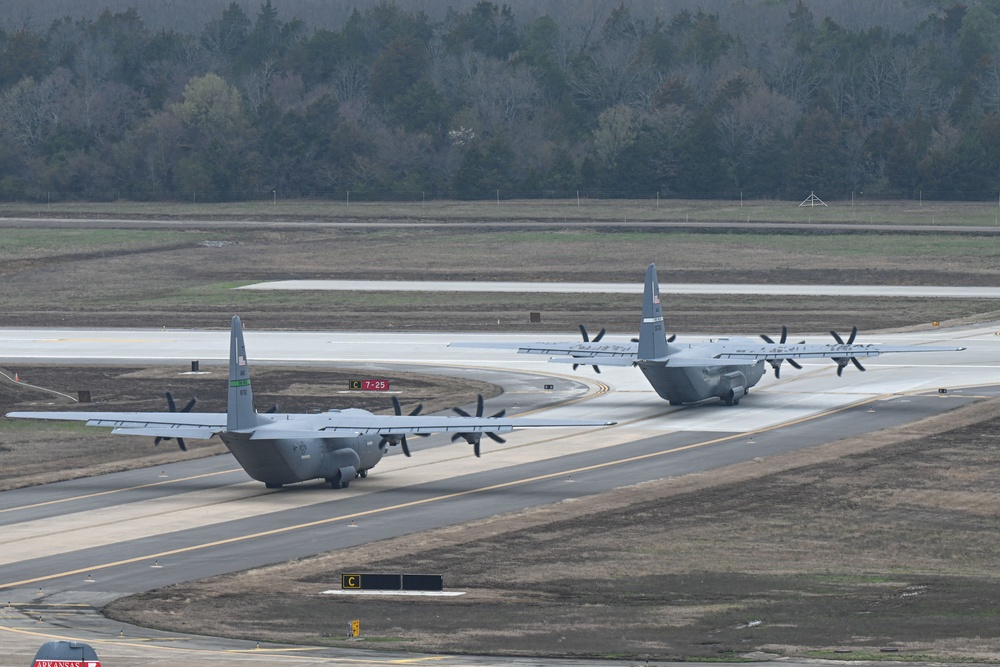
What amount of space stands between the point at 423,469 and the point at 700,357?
639 inches

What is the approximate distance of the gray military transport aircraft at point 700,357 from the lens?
63906 mm

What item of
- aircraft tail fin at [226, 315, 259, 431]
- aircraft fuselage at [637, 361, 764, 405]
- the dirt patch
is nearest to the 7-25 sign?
aircraft fuselage at [637, 361, 764, 405]

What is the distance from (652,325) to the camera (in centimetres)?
6272

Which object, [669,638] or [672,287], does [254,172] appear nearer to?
[672,287]

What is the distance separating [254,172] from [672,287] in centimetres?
9556

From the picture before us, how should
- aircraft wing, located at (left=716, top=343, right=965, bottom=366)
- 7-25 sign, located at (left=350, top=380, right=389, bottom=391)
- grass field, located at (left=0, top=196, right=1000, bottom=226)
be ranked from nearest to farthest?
aircraft wing, located at (left=716, top=343, right=965, bottom=366) < 7-25 sign, located at (left=350, top=380, right=389, bottom=391) < grass field, located at (left=0, top=196, right=1000, bottom=226)

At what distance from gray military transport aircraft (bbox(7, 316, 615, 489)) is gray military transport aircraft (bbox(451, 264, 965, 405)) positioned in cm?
1534

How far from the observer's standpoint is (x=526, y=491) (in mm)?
50344

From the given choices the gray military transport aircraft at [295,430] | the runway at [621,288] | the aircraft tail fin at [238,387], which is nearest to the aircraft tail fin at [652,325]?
the gray military transport aircraft at [295,430]

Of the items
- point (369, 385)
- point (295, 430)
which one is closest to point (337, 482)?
point (295, 430)

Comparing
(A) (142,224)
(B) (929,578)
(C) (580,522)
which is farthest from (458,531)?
(A) (142,224)

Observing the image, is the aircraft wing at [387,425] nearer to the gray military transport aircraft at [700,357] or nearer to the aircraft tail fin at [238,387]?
the aircraft tail fin at [238,387]

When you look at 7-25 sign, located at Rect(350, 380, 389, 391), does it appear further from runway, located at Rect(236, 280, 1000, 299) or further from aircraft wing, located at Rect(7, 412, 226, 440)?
runway, located at Rect(236, 280, 1000, 299)

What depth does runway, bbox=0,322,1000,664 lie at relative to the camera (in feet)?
134
